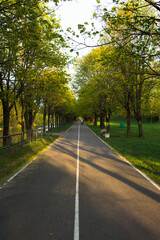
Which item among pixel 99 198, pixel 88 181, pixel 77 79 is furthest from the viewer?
pixel 77 79

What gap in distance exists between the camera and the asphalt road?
3.74 m

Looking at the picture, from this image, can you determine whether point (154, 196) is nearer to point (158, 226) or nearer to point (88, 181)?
point (158, 226)

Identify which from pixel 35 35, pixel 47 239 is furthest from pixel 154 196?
pixel 35 35

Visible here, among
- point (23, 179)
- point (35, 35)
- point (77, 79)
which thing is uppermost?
point (77, 79)

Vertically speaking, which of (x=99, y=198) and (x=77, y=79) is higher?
Result: (x=77, y=79)

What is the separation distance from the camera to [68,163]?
9641 millimetres

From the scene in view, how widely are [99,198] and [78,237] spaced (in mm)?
1882

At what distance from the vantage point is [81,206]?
486cm

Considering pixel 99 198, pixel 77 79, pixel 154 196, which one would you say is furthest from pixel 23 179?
pixel 77 79

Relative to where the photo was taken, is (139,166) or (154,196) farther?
(139,166)

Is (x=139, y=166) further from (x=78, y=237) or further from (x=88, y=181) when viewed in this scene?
(x=78, y=237)

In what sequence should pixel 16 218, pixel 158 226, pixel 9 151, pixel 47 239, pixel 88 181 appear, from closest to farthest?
pixel 47 239, pixel 158 226, pixel 16 218, pixel 88 181, pixel 9 151

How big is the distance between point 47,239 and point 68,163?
613cm

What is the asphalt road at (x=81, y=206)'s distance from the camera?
3.74 meters
